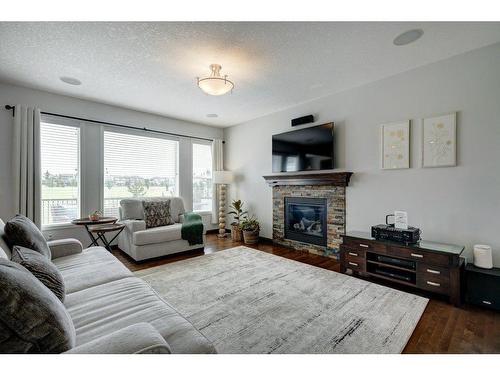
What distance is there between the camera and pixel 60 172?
3.84 metres

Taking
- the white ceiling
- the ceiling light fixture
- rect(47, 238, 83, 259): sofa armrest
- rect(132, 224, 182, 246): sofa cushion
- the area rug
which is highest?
the white ceiling

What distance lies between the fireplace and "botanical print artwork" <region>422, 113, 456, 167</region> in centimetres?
156

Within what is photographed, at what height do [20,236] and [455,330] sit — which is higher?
[20,236]

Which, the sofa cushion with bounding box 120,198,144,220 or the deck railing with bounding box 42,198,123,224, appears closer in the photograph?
the deck railing with bounding box 42,198,123,224

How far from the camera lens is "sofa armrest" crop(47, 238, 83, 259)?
7.54 ft

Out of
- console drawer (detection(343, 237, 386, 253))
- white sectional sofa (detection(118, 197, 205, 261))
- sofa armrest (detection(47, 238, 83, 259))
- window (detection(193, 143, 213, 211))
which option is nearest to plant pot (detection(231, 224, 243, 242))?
white sectional sofa (detection(118, 197, 205, 261))

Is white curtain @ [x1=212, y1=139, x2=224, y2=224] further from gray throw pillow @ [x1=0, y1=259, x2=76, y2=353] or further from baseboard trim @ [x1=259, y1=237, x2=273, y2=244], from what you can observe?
gray throw pillow @ [x1=0, y1=259, x2=76, y2=353]

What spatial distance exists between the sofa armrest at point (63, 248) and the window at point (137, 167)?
208 cm

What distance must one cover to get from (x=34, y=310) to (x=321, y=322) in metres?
1.88

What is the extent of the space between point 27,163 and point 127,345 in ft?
13.0

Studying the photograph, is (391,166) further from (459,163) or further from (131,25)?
(131,25)

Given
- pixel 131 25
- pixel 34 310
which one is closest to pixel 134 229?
pixel 131 25

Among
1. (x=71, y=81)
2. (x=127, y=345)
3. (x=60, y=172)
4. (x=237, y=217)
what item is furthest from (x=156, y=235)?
(x=127, y=345)

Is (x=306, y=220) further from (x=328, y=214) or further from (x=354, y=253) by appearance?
(x=354, y=253)
